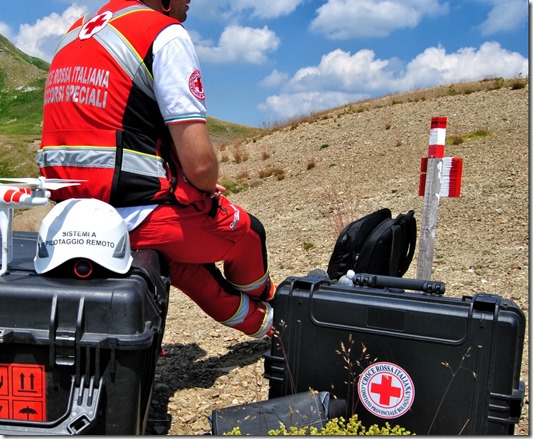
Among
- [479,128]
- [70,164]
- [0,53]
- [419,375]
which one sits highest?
[0,53]

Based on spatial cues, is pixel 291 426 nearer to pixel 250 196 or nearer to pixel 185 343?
pixel 185 343

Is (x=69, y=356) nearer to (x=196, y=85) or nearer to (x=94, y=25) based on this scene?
(x=196, y=85)

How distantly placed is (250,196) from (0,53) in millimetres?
142388

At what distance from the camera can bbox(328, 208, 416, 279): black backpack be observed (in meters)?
3.72

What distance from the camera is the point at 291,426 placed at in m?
2.56

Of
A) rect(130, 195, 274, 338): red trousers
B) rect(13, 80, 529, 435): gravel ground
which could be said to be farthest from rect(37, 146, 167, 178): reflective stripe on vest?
rect(13, 80, 529, 435): gravel ground

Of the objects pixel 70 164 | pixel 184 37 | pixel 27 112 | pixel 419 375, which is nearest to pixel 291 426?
pixel 419 375

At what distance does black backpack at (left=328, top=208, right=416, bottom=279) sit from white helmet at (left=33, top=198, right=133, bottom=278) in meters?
1.55

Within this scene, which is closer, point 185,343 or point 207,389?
point 207,389

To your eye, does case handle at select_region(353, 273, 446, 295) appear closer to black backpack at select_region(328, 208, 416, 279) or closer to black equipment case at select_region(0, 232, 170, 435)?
black backpack at select_region(328, 208, 416, 279)

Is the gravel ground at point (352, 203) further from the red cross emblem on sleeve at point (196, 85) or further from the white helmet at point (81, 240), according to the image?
the red cross emblem on sleeve at point (196, 85)

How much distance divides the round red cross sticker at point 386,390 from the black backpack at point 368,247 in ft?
3.39

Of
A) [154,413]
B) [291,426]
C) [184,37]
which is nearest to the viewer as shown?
[291,426]

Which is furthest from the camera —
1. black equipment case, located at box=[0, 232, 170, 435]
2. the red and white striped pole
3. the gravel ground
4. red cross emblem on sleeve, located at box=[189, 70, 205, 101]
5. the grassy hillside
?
the grassy hillside
